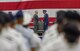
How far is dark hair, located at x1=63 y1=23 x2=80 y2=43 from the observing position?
359cm

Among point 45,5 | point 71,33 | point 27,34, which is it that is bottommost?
point 45,5

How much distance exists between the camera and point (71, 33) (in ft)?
11.8

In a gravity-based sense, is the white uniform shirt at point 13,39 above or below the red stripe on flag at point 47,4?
above

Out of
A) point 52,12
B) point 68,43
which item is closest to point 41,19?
point 52,12

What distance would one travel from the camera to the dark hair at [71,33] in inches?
141

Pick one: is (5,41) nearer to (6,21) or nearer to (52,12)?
(6,21)

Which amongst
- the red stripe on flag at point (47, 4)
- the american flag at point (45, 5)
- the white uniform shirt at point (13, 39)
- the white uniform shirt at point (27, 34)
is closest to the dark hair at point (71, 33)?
the white uniform shirt at point (13, 39)

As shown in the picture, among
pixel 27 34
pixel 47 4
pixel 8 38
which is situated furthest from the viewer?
pixel 47 4

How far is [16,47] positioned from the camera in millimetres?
4160

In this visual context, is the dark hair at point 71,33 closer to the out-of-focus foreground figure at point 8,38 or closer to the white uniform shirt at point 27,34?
the out-of-focus foreground figure at point 8,38

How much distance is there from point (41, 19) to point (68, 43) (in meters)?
13.1

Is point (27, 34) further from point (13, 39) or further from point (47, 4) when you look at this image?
point (47, 4)

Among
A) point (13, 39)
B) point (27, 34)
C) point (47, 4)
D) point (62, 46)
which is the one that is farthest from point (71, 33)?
point (47, 4)

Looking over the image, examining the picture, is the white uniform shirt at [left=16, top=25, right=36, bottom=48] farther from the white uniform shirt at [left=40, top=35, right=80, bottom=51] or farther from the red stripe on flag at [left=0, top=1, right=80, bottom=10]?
the red stripe on flag at [left=0, top=1, right=80, bottom=10]
